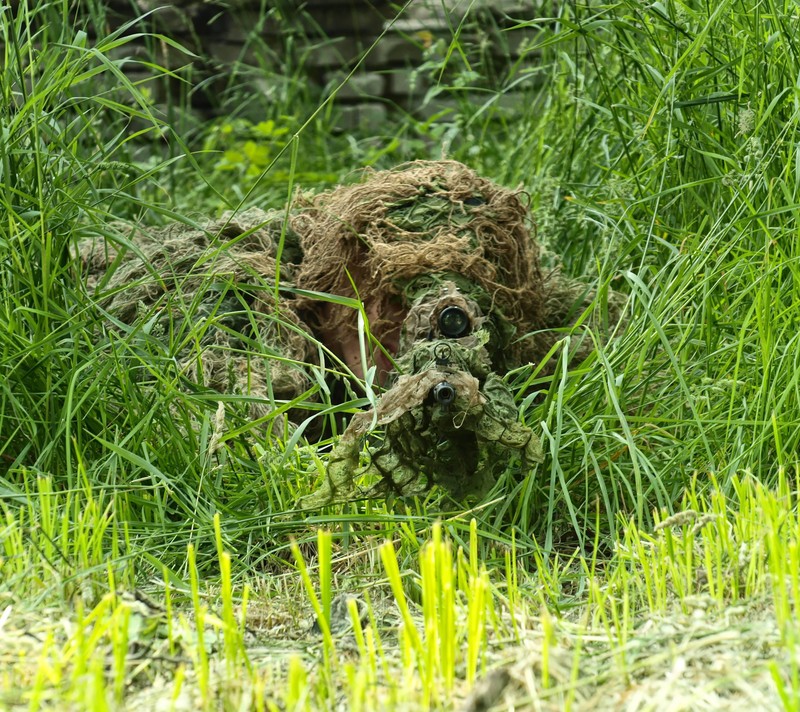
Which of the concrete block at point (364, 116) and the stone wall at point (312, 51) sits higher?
the stone wall at point (312, 51)

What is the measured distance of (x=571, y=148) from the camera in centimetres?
310

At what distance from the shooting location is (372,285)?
2520 mm

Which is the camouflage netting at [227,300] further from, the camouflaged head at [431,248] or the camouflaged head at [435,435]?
the camouflaged head at [435,435]

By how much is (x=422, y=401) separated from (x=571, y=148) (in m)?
1.63

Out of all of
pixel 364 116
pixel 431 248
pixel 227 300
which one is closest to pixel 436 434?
pixel 431 248

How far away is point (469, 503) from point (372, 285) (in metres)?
0.74

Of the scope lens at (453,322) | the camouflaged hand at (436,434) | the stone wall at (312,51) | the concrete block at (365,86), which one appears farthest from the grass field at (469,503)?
the concrete block at (365,86)

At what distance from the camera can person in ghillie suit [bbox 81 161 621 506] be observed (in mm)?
2064

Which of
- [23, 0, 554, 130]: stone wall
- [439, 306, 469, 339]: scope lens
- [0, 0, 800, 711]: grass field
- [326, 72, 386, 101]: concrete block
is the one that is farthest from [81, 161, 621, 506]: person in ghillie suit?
[326, 72, 386, 101]: concrete block

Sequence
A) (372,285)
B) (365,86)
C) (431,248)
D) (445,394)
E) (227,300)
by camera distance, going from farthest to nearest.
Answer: (365,86), (227,300), (372,285), (431,248), (445,394)

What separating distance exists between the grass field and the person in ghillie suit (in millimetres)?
143

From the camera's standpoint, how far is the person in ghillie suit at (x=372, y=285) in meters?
2.06

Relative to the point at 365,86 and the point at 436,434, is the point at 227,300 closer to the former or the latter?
the point at 436,434

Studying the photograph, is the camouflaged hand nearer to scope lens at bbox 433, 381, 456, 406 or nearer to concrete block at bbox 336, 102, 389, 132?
scope lens at bbox 433, 381, 456, 406
